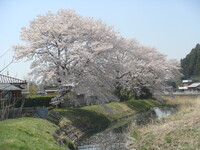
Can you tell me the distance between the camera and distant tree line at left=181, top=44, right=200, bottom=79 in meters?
110

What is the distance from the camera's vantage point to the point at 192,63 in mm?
114500

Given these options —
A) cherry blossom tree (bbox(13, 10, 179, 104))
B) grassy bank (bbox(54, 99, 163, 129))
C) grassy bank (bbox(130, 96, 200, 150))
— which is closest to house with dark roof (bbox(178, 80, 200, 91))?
grassy bank (bbox(54, 99, 163, 129))

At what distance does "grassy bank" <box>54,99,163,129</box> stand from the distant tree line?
75.3 metres

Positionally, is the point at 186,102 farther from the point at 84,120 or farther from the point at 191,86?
the point at 191,86

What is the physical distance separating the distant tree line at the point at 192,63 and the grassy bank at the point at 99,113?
247 ft

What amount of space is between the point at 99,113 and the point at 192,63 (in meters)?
93.6

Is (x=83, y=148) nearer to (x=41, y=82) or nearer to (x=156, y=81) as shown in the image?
(x=41, y=82)

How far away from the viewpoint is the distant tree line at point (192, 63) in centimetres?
10999

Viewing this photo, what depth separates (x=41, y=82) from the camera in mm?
27516

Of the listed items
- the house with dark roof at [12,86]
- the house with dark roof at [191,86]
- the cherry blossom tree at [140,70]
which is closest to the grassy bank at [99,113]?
the cherry blossom tree at [140,70]

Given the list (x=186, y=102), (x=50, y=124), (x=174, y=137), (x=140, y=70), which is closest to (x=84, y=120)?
(x=50, y=124)

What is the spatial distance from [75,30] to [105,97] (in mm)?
7231

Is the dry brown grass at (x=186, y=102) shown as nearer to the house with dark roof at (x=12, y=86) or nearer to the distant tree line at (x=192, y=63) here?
the house with dark roof at (x=12, y=86)

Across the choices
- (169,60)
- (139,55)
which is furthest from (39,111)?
(169,60)
